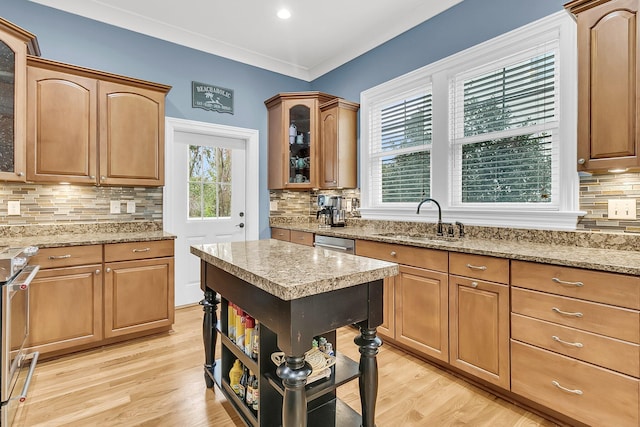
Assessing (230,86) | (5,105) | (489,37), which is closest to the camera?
(5,105)

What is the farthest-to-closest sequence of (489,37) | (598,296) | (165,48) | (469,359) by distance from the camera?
(165,48) → (489,37) → (469,359) → (598,296)

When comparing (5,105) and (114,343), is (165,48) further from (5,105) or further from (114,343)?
(114,343)

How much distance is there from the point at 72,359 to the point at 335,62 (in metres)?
3.99

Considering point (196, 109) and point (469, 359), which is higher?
point (196, 109)

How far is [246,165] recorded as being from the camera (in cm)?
413

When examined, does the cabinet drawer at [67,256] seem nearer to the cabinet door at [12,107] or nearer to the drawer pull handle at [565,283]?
the cabinet door at [12,107]

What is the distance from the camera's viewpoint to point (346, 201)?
401cm

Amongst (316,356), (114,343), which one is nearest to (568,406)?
(316,356)

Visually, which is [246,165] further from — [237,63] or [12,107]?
[12,107]

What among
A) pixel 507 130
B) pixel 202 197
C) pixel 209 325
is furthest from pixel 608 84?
pixel 202 197

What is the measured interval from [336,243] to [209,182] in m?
1.74

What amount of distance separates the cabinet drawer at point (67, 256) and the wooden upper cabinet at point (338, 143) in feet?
7.65

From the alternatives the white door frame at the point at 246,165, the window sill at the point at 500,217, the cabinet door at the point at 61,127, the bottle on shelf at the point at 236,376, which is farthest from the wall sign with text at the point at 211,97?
the bottle on shelf at the point at 236,376

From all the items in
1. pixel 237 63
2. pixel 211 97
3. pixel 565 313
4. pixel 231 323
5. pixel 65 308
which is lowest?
pixel 65 308
